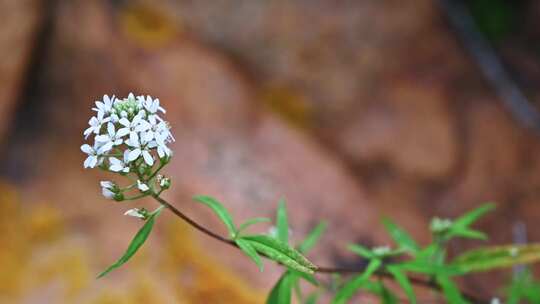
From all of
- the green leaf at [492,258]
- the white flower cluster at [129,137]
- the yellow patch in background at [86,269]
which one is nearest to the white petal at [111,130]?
the white flower cluster at [129,137]

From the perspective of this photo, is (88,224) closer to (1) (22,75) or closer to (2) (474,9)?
(1) (22,75)

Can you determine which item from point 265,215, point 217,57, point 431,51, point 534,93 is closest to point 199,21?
point 217,57

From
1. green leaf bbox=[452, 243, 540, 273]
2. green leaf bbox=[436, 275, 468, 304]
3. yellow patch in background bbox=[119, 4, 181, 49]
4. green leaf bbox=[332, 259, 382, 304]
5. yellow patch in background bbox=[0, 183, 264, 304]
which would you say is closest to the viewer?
green leaf bbox=[332, 259, 382, 304]

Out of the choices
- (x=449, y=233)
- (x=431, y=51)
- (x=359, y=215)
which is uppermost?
(x=431, y=51)

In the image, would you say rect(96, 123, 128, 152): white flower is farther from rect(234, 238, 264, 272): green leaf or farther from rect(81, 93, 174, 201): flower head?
rect(234, 238, 264, 272): green leaf

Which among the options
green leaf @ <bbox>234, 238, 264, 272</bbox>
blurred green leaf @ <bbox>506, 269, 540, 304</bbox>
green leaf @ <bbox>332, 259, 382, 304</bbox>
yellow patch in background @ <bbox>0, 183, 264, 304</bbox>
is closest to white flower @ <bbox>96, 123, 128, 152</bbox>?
green leaf @ <bbox>234, 238, 264, 272</bbox>
